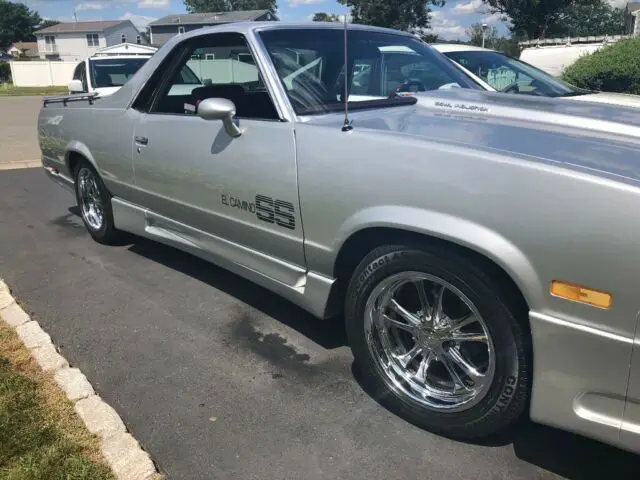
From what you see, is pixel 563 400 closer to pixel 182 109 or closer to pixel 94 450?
pixel 94 450

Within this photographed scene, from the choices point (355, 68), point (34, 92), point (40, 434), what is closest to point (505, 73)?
point (355, 68)

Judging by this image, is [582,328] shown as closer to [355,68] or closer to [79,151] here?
[355,68]

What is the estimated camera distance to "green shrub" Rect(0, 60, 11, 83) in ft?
157

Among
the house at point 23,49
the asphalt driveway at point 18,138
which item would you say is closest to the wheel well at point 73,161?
the asphalt driveway at point 18,138

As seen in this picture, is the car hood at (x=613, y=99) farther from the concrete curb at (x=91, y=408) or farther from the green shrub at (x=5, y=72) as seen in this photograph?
the green shrub at (x=5, y=72)

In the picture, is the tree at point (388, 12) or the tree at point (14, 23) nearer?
the tree at point (388, 12)

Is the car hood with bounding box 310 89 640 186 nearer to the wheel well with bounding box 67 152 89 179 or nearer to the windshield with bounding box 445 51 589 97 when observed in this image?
the wheel well with bounding box 67 152 89 179

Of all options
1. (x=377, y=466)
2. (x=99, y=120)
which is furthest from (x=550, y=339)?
(x=99, y=120)

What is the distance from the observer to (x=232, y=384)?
9.57 feet

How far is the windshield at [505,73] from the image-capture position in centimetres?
702

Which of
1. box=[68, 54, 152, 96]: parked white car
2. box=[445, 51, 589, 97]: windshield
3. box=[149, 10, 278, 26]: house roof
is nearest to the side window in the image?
box=[445, 51, 589, 97]: windshield

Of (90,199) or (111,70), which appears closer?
(90,199)

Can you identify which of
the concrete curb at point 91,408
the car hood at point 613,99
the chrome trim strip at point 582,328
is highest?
the car hood at point 613,99

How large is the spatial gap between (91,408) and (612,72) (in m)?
15.7
